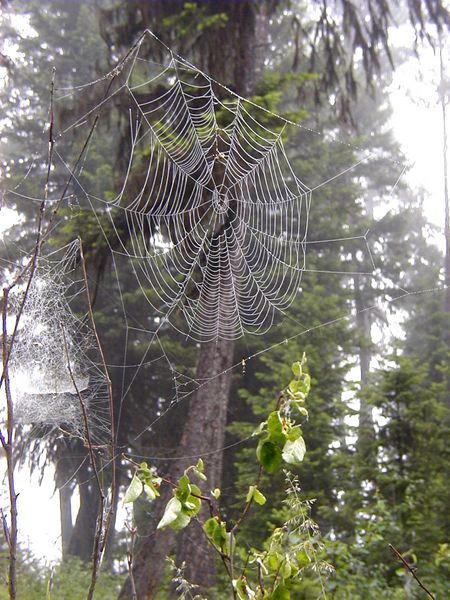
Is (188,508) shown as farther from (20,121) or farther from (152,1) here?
(20,121)

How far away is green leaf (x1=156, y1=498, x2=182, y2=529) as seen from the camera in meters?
1.36

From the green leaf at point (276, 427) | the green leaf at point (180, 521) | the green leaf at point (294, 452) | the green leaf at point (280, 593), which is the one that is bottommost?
the green leaf at point (280, 593)

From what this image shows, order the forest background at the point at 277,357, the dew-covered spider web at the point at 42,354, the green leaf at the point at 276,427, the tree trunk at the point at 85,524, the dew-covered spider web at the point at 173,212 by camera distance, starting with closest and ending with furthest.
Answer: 1. the green leaf at the point at 276,427
2. the dew-covered spider web at the point at 42,354
3. the dew-covered spider web at the point at 173,212
4. the forest background at the point at 277,357
5. the tree trunk at the point at 85,524

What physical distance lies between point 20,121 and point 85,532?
8136 mm

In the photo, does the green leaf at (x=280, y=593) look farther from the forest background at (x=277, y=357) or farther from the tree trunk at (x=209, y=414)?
the tree trunk at (x=209, y=414)

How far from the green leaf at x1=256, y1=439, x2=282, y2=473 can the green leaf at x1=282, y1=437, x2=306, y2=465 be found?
5 cm

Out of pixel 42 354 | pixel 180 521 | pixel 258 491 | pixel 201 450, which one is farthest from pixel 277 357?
pixel 180 521

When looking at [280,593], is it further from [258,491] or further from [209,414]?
[209,414]

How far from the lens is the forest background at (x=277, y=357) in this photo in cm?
711

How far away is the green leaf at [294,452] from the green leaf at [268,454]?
5cm

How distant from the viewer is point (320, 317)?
36.5 ft

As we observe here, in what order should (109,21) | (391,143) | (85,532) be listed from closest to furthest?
(109,21), (85,532), (391,143)

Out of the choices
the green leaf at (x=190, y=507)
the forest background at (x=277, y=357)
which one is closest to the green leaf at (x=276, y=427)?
the green leaf at (x=190, y=507)

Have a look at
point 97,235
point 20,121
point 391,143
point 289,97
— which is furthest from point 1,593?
point 391,143
